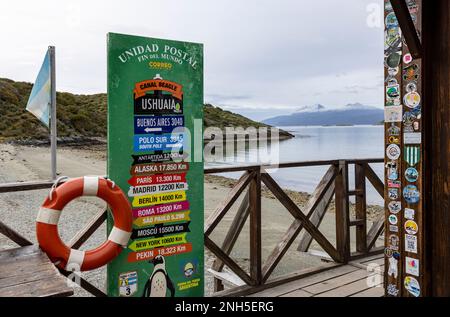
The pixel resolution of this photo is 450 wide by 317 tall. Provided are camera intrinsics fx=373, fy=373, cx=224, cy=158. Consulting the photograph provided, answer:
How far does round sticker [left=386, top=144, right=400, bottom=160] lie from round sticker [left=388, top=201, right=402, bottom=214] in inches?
10.1

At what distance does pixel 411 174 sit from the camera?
2035 millimetres

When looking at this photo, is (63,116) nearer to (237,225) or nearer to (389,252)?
(237,225)

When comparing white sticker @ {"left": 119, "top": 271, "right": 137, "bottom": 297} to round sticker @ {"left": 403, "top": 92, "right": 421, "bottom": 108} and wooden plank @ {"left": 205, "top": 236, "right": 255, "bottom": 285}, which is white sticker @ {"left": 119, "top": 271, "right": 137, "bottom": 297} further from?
round sticker @ {"left": 403, "top": 92, "right": 421, "bottom": 108}

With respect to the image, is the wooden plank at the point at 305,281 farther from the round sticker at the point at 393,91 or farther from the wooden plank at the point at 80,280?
the round sticker at the point at 393,91

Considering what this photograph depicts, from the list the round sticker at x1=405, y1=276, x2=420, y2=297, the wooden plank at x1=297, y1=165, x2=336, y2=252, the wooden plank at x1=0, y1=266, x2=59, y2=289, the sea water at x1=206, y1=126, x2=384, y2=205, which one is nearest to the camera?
the wooden plank at x1=0, y1=266, x2=59, y2=289

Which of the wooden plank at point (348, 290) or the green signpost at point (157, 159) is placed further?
the wooden plank at point (348, 290)

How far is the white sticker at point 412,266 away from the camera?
204cm

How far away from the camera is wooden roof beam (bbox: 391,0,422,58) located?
5.98 feet

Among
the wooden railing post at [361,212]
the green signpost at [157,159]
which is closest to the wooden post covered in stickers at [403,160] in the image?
the green signpost at [157,159]

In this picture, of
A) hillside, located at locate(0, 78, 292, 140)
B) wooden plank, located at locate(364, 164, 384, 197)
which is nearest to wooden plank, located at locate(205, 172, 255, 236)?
wooden plank, located at locate(364, 164, 384, 197)

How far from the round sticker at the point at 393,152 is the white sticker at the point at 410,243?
443mm

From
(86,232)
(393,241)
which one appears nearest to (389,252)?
(393,241)
